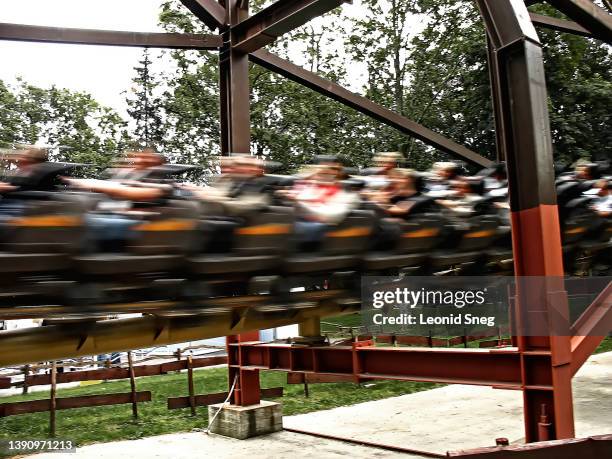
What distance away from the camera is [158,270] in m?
3.77

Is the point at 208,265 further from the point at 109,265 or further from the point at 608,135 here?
the point at 608,135

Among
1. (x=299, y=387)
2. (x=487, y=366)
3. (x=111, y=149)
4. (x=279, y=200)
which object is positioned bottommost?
(x=299, y=387)

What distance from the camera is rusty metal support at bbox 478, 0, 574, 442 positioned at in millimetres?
4469

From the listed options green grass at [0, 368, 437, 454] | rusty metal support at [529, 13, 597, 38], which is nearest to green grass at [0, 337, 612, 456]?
green grass at [0, 368, 437, 454]

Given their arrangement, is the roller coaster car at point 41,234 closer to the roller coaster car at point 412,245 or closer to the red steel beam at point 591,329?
the roller coaster car at point 412,245

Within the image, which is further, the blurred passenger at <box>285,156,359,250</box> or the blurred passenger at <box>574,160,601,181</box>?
the blurred passenger at <box>574,160,601,181</box>

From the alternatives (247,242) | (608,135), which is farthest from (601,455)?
(608,135)

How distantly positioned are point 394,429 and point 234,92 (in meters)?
4.52

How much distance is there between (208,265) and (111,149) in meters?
19.8

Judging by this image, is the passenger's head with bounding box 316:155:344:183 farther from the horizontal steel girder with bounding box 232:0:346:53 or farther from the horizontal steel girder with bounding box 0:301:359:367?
the horizontal steel girder with bounding box 232:0:346:53

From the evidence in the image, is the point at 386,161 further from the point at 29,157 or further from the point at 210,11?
the point at 29,157

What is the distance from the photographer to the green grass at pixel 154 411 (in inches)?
301

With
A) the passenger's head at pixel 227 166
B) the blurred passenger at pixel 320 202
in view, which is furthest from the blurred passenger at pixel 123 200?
the blurred passenger at pixel 320 202

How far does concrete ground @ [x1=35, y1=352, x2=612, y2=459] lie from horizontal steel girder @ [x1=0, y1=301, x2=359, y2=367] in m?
2.15
